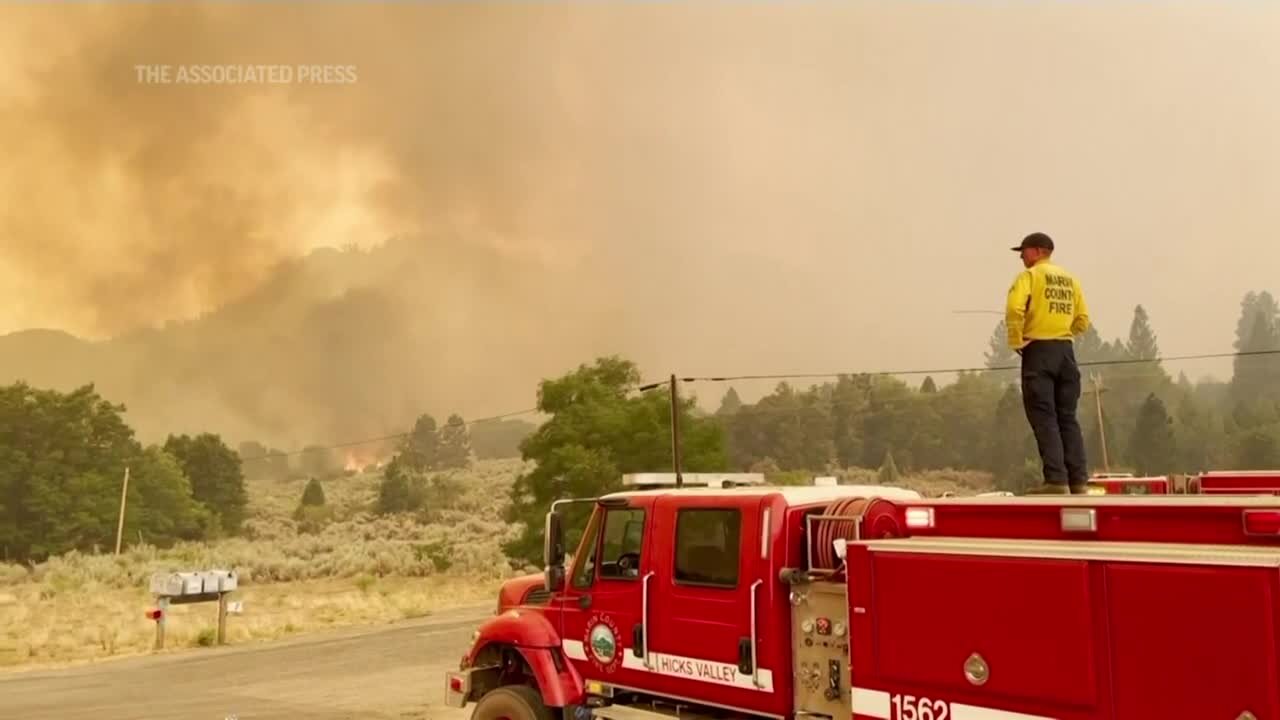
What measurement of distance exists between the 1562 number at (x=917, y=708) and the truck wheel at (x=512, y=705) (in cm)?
386

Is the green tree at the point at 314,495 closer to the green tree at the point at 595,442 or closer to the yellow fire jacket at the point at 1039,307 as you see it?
the green tree at the point at 595,442

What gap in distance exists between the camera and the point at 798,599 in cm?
719

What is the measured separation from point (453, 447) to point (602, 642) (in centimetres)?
17616

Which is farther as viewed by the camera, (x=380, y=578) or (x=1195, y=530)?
(x=380, y=578)

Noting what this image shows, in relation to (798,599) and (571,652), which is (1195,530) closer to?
(798,599)

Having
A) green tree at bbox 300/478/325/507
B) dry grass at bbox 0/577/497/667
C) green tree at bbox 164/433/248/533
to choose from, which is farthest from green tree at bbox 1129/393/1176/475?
green tree at bbox 164/433/248/533

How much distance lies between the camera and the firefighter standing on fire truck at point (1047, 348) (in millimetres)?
7598

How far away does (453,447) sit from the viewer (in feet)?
595

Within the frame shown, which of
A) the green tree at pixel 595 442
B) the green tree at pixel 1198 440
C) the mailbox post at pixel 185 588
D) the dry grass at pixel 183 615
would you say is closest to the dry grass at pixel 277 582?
the dry grass at pixel 183 615

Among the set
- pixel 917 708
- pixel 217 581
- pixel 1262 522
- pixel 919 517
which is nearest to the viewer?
pixel 1262 522

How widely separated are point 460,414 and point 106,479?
9892 cm

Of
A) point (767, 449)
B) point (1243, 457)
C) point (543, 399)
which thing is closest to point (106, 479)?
point (543, 399)

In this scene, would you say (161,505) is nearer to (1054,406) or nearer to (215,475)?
(215,475)

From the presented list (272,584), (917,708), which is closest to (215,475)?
(272,584)
